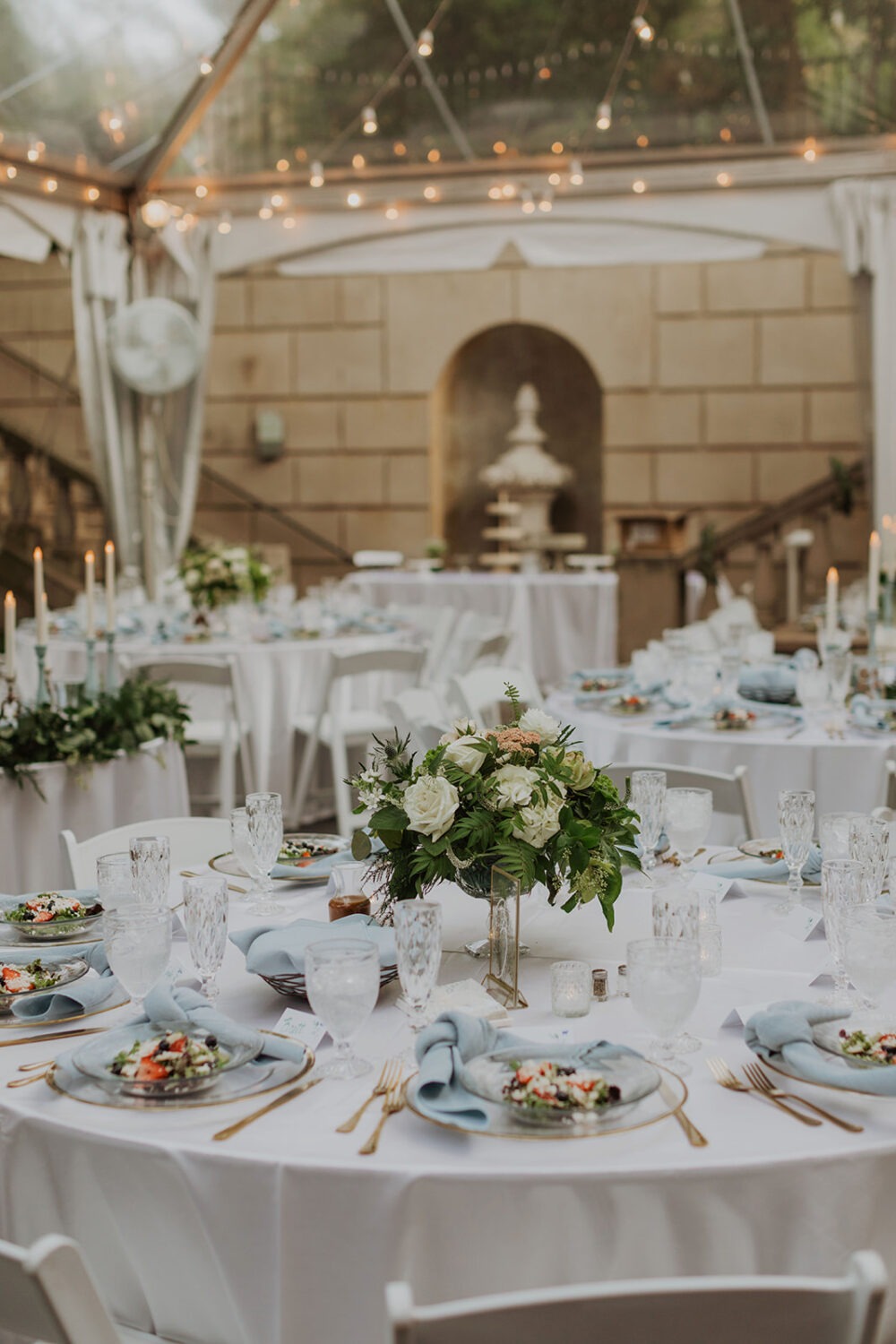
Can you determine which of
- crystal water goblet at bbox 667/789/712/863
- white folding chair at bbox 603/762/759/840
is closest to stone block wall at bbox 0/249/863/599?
white folding chair at bbox 603/762/759/840

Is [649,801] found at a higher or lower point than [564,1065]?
higher

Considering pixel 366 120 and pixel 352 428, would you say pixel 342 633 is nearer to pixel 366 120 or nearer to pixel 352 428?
pixel 366 120

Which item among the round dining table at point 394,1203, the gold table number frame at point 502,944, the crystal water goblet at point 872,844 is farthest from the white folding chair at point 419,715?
the round dining table at point 394,1203

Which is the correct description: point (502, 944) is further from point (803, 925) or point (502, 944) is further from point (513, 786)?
point (803, 925)

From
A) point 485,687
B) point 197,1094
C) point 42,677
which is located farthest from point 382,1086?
point 485,687

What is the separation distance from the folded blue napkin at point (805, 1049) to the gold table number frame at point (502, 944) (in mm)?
344

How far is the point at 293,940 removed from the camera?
1.91 m

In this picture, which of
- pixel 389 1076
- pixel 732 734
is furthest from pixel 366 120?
pixel 389 1076

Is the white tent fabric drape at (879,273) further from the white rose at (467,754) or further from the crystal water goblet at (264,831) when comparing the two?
the white rose at (467,754)

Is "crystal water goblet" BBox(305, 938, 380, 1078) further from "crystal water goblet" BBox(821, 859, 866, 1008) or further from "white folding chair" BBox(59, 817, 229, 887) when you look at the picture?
"white folding chair" BBox(59, 817, 229, 887)

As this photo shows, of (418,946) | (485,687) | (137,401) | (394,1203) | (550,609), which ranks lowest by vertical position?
(394,1203)

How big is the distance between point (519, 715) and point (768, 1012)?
0.58m

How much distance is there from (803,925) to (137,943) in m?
1.06

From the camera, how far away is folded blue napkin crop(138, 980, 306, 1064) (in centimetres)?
167
